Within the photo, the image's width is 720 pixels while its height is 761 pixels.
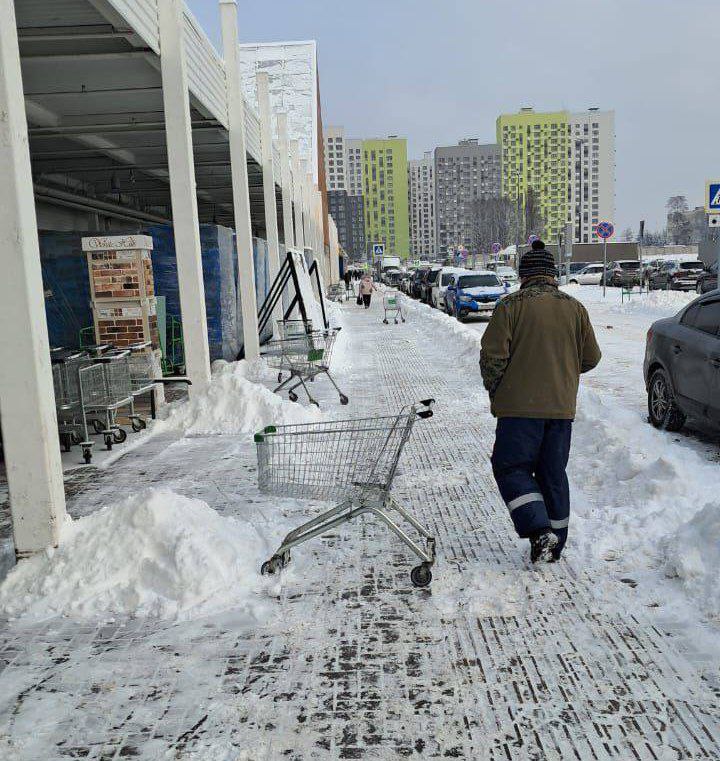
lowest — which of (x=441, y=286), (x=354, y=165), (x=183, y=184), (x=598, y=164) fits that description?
(x=441, y=286)

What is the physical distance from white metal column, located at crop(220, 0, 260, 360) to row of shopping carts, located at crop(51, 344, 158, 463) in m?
5.29

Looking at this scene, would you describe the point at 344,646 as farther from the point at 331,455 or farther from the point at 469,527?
the point at 469,527

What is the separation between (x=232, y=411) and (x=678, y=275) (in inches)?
1274

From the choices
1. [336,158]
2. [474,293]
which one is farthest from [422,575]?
[336,158]

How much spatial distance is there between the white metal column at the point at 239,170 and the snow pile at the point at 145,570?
9.80 meters

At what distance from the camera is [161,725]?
320 centimetres

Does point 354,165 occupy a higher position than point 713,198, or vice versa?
point 354,165

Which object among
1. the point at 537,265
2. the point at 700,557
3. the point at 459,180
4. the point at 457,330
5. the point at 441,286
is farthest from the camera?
→ the point at 459,180

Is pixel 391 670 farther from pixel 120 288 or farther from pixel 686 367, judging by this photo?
pixel 120 288

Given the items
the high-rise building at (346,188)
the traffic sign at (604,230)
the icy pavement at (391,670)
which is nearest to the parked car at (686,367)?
the icy pavement at (391,670)

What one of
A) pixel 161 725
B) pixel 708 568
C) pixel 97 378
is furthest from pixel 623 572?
pixel 97 378

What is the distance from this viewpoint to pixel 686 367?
8.03m

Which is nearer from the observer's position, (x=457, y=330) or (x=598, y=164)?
(x=457, y=330)

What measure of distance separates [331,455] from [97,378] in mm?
4651
